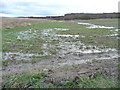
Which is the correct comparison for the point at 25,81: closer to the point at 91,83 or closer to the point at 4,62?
the point at 91,83

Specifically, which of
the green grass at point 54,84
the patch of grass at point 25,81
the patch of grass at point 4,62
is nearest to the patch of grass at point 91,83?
the green grass at point 54,84

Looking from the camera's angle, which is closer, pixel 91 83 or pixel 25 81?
pixel 91 83

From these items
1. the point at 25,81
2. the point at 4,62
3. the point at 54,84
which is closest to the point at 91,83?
the point at 54,84

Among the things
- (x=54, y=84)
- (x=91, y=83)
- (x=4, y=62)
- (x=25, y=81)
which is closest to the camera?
(x=91, y=83)

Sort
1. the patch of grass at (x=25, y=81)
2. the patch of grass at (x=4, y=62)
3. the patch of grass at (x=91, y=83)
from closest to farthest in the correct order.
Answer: the patch of grass at (x=91, y=83) < the patch of grass at (x=25, y=81) < the patch of grass at (x=4, y=62)

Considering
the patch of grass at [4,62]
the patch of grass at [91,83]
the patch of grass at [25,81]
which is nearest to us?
the patch of grass at [91,83]

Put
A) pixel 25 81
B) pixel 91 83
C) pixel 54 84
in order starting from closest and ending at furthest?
1. pixel 91 83
2. pixel 54 84
3. pixel 25 81

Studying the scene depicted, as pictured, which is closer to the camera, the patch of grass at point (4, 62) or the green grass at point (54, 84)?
the green grass at point (54, 84)

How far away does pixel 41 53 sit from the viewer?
1455 cm

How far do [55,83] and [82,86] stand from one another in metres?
0.84

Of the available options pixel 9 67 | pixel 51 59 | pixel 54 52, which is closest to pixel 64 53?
pixel 54 52

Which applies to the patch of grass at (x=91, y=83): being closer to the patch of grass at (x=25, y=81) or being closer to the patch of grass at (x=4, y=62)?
the patch of grass at (x=25, y=81)

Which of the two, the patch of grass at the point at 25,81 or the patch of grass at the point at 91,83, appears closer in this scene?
the patch of grass at the point at 91,83

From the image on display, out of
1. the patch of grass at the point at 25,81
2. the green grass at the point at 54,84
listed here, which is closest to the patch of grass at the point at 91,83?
the green grass at the point at 54,84
